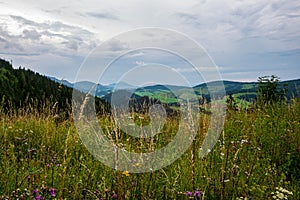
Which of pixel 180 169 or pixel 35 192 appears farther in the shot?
pixel 180 169

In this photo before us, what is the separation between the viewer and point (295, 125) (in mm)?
5293

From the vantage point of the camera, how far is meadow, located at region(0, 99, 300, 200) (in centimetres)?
309

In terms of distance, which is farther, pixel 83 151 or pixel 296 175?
pixel 83 151

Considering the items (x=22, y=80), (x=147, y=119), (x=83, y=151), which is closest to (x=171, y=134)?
(x=147, y=119)

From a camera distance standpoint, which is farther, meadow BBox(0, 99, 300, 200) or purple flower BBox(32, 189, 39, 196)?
meadow BBox(0, 99, 300, 200)

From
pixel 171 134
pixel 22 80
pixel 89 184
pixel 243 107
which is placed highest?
pixel 22 80

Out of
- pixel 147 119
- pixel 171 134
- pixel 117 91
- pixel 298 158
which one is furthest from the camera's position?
pixel 147 119

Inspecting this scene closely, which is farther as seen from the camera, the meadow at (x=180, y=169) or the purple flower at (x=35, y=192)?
the meadow at (x=180, y=169)

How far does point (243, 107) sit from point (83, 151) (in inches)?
156

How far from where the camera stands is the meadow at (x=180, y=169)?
10.2 ft

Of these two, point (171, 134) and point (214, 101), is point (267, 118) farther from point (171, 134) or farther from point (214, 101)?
point (171, 134)

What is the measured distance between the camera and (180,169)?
407cm

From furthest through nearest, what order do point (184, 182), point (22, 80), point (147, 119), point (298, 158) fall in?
1. point (22, 80)
2. point (147, 119)
3. point (298, 158)
4. point (184, 182)

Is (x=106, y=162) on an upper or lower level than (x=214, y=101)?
lower
